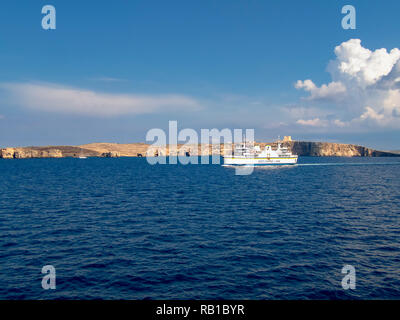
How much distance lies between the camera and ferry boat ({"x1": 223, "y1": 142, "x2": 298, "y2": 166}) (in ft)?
503

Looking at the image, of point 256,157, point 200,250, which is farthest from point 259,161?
point 200,250

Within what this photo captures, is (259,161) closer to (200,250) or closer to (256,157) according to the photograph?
(256,157)

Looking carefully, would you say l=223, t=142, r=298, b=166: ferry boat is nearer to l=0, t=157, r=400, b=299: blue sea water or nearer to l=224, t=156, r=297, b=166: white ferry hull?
l=224, t=156, r=297, b=166: white ferry hull

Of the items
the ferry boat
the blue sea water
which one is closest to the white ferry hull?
the ferry boat

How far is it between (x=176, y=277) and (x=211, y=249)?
238 inches

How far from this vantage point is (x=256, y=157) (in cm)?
15450

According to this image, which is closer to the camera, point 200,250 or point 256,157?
point 200,250

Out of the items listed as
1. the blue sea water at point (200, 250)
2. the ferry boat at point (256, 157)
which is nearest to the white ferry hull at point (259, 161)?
the ferry boat at point (256, 157)

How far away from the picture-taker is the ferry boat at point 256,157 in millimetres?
153275
